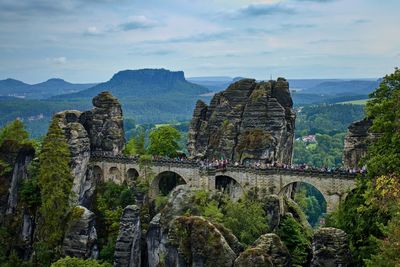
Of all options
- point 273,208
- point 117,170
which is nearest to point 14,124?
Answer: point 117,170

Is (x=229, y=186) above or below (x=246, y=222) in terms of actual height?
above

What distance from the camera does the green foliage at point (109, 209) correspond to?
2384 inches

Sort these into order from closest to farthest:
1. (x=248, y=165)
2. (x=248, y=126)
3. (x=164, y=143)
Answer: (x=248, y=165) → (x=248, y=126) → (x=164, y=143)

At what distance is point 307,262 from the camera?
47094 millimetres

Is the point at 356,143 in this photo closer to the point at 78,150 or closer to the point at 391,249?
the point at 391,249

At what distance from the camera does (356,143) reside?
59.8 meters

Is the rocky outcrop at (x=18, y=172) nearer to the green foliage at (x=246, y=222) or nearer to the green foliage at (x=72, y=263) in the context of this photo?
the green foliage at (x=72, y=263)

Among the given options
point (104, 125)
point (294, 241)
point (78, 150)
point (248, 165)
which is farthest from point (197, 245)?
point (104, 125)

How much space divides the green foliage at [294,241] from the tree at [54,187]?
2588 cm

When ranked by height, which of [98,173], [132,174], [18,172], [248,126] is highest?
[248,126]

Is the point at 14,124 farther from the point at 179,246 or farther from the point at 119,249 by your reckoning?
the point at 179,246

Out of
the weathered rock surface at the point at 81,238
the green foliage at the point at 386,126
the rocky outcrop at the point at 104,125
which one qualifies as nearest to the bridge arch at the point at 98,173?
the rocky outcrop at the point at 104,125

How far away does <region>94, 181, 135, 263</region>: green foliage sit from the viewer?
60.6 meters

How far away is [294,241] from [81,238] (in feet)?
75.9
